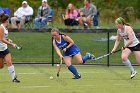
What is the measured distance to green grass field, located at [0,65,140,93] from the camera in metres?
15.2

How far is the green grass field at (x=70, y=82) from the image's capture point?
49.8 ft

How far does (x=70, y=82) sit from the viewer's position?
56.6ft

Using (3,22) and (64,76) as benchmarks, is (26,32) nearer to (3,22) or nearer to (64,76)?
(64,76)

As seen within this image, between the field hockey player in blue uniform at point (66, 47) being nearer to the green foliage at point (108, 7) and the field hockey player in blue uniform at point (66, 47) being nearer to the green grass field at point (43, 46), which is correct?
the green grass field at point (43, 46)

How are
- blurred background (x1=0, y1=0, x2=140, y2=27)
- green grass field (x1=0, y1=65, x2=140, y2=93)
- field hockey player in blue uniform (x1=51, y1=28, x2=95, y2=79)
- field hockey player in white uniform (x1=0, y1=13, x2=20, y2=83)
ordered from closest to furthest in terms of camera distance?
green grass field (x1=0, y1=65, x2=140, y2=93) < field hockey player in white uniform (x1=0, y1=13, x2=20, y2=83) < field hockey player in blue uniform (x1=51, y1=28, x2=95, y2=79) < blurred background (x1=0, y1=0, x2=140, y2=27)

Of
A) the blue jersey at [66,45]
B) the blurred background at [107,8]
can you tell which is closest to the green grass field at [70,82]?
the blue jersey at [66,45]

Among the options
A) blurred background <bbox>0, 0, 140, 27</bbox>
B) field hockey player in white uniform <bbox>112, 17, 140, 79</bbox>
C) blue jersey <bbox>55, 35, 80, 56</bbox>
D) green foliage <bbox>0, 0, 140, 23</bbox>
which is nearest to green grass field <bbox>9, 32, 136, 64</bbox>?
field hockey player in white uniform <bbox>112, 17, 140, 79</bbox>

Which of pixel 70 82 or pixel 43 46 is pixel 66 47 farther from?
pixel 43 46

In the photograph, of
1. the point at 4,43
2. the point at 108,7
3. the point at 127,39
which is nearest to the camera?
the point at 4,43

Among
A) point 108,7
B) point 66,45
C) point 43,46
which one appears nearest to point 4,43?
point 66,45

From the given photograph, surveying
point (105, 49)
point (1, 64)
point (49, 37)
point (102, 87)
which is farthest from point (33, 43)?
point (102, 87)

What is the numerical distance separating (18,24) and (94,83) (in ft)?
40.4

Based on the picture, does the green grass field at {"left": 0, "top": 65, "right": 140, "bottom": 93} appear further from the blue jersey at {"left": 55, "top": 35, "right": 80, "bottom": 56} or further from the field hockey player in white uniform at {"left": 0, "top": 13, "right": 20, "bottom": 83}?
the blue jersey at {"left": 55, "top": 35, "right": 80, "bottom": 56}

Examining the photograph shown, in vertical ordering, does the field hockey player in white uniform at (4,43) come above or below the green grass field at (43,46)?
above
